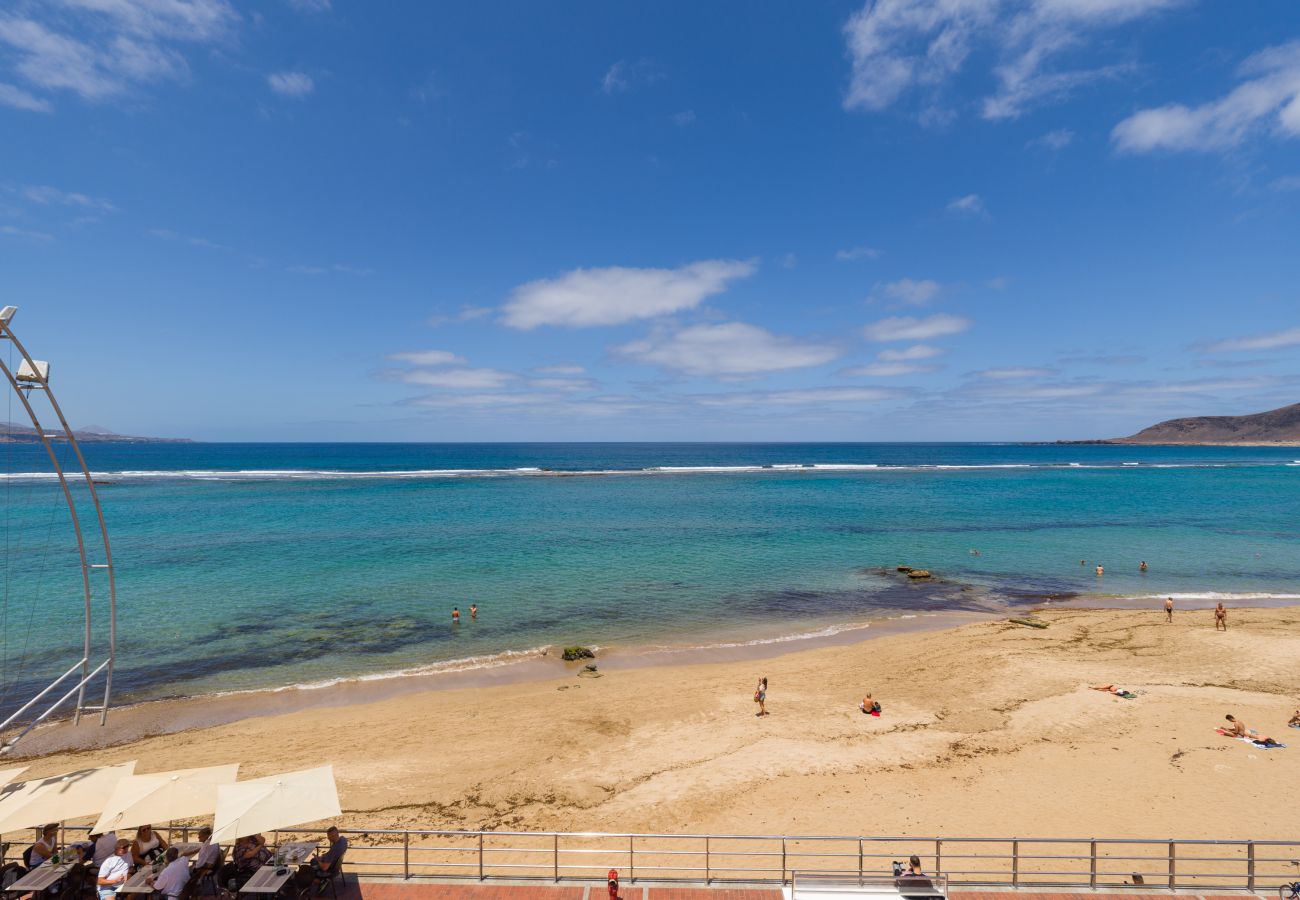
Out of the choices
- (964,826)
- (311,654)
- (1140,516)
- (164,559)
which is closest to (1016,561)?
(1140,516)

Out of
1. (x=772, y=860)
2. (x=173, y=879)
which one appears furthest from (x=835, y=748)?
(x=173, y=879)

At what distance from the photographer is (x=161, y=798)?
9570 mm

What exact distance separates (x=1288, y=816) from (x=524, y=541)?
1600 inches

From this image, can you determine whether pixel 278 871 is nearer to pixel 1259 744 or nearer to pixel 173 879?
pixel 173 879

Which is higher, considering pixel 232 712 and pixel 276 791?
pixel 276 791

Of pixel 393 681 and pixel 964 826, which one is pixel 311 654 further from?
pixel 964 826

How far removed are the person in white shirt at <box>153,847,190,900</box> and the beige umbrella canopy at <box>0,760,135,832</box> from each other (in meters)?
1.91

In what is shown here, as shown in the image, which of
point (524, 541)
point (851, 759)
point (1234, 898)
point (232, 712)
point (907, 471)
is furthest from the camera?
point (907, 471)

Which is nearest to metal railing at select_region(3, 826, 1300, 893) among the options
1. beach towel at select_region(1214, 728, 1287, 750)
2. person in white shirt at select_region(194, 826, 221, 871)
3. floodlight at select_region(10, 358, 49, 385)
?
person in white shirt at select_region(194, 826, 221, 871)

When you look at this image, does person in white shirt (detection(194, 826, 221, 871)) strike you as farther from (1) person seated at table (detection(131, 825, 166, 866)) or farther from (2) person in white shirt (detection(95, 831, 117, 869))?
(2) person in white shirt (detection(95, 831, 117, 869))

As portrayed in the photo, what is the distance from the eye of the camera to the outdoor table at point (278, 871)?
8.52 metres

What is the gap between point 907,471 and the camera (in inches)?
4931

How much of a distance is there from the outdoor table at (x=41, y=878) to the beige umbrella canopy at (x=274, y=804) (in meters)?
2.13

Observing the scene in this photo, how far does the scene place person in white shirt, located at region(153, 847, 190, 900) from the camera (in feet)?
27.6
